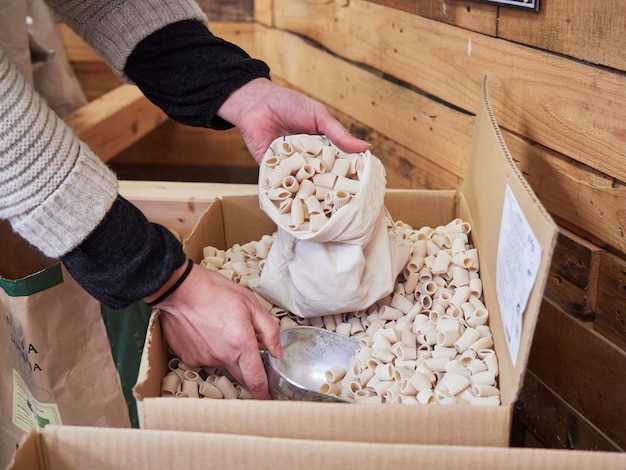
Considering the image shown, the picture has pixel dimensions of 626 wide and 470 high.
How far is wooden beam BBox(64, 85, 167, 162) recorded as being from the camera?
6.31ft

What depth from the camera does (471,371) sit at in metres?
0.87

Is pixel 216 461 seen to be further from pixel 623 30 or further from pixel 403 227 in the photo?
pixel 623 30

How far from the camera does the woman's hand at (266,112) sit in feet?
3.73

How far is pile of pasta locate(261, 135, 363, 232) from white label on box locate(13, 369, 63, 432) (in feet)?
1.55

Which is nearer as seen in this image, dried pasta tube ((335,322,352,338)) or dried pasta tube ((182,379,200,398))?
dried pasta tube ((182,379,200,398))

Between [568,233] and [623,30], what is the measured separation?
0.31 meters

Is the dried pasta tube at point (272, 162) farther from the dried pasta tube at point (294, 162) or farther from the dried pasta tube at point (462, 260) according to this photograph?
the dried pasta tube at point (462, 260)

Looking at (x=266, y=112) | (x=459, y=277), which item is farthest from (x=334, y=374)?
(x=266, y=112)

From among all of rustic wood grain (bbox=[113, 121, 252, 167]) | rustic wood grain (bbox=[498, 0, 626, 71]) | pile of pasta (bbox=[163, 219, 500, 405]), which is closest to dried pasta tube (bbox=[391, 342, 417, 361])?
pile of pasta (bbox=[163, 219, 500, 405])

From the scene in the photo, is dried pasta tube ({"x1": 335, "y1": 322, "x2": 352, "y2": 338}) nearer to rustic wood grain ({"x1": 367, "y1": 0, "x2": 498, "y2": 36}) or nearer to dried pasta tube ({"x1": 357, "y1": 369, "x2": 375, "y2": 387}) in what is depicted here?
dried pasta tube ({"x1": 357, "y1": 369, "x2": 375, "y2": 387})

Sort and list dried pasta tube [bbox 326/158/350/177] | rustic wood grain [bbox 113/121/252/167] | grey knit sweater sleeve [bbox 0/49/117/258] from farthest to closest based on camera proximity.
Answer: rustic wood grain [bbox 113/121/252/167] < dried pasta tube [bbox 326/158/350/177] < grey knit sweater sleeve [bbox 0/49/117/258]

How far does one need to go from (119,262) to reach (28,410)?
1.43 ft

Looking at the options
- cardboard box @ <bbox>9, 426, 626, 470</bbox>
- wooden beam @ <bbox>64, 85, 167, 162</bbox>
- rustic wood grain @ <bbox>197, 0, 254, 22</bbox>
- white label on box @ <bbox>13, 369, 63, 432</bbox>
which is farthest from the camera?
rustic wood grain @ <bbox>197, 0, 254, 22</bbox>

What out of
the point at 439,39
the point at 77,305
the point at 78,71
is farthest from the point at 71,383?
the point at 78,71
